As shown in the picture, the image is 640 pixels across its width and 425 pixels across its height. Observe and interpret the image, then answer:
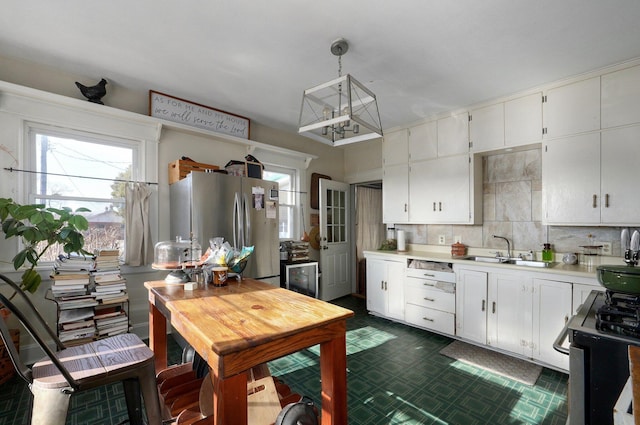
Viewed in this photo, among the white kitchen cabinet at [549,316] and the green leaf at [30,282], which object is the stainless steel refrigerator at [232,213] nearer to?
the green leaf at [30,282]

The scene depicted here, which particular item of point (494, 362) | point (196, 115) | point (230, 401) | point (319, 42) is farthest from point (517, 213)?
point (196, 115)

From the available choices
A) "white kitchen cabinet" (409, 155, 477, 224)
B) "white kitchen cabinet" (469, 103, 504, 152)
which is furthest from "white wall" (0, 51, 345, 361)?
"white kitchen cabinet" (469, 103, 504, 152)

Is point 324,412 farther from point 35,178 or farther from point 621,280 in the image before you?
point 35,178

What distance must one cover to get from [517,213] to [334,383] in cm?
311

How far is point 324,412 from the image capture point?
1.29m

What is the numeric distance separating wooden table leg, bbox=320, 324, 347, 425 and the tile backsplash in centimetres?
298

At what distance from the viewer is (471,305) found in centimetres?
306

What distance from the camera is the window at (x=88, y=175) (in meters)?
2.70

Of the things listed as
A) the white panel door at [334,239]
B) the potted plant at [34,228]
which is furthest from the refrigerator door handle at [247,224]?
the white panel door at [334,239]

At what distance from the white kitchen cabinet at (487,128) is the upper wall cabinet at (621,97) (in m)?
0.82

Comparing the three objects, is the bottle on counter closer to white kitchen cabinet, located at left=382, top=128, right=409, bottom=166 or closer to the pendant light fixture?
white kitchen cabinet, located at left=382, top=128, right=409, bottom=166

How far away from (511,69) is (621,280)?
2036 millimetres

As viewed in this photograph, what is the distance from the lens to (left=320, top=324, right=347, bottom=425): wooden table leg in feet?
4.17

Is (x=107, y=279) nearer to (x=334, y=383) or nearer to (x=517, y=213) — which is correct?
(x=334, y=383)
